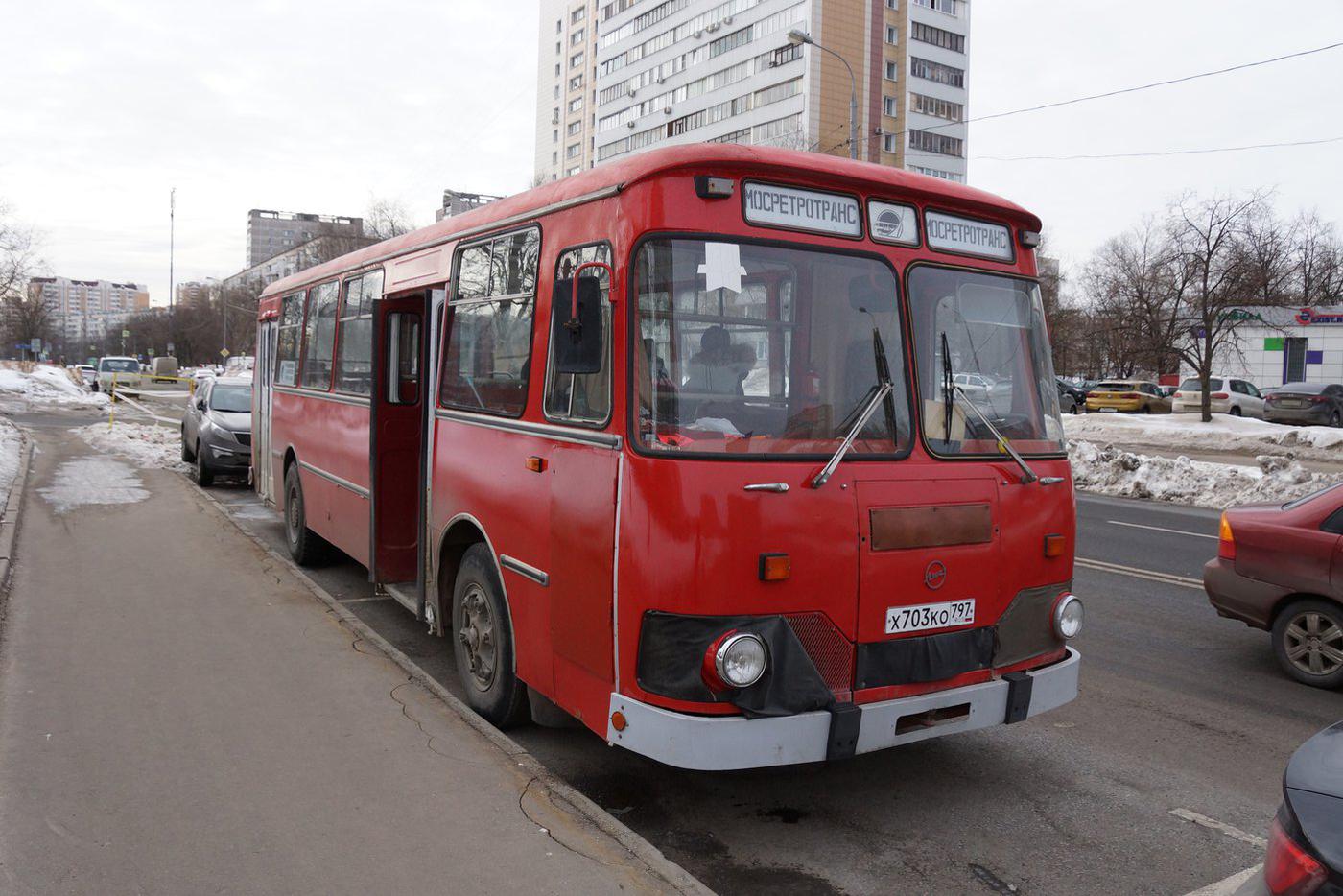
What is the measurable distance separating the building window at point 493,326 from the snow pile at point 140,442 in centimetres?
1406

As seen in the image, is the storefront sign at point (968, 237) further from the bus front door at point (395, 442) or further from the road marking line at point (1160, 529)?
the road marking line at point (1160, 529)

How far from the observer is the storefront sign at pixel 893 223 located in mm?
4586

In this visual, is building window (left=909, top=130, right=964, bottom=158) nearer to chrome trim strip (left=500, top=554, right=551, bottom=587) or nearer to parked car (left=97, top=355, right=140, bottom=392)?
parked car (left=97, top=355, right=140, bottom=392)

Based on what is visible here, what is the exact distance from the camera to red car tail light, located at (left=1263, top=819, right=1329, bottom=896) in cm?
228

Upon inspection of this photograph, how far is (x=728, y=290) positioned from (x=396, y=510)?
169 inches

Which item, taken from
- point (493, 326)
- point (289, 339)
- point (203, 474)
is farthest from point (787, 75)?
point (493, 326)

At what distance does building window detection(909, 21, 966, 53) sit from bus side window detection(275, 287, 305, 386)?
78944 mm

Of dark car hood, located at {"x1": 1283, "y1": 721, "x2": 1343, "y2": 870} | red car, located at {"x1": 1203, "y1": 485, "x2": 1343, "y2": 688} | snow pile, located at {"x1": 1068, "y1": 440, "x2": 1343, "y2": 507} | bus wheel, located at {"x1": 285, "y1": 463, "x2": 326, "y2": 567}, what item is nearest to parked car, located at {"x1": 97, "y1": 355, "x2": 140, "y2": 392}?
bus wheel, located at {"x1": 285, "y1": 463, "x2": 326, "y2": 567}

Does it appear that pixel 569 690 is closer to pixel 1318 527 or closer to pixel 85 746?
pixel 85 746

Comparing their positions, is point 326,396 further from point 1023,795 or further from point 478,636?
point 1023,795

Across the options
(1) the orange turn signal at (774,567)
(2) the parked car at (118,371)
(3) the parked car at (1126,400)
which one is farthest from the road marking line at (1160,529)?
(2) the parked car at (118,371)

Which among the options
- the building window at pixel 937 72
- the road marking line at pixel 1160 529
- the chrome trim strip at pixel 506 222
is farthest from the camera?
the building window at pixel 937 72

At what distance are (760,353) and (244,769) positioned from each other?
9.95 feet

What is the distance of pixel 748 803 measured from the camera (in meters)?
4.79
